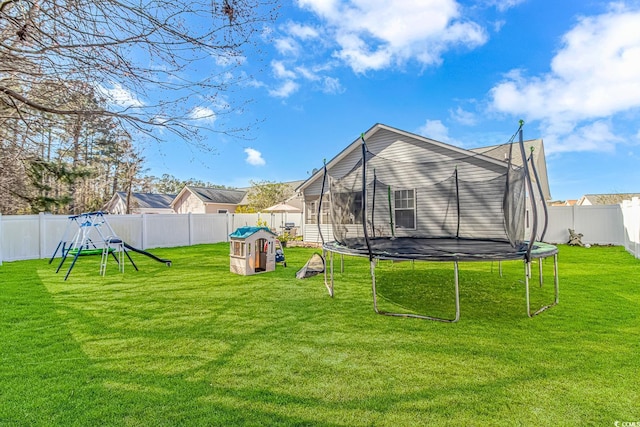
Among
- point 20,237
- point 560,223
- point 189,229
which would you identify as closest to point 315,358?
point 20,237

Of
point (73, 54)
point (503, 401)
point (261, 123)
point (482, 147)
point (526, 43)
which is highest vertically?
point (526, 43)

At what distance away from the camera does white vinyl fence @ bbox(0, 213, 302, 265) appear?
848cm

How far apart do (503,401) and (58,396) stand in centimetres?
279

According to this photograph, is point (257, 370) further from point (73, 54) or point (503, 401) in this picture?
point (73, 54)

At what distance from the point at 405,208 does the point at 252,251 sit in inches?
202

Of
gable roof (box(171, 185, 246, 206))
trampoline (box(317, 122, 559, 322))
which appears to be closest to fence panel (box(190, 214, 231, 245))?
trampoline (box(317, 122, 559, 322))

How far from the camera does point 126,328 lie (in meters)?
3.21

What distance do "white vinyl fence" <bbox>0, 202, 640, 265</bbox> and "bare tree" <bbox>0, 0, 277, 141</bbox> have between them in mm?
7043

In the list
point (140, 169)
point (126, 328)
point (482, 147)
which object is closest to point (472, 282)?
point (126, 328)

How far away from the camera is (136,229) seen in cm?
1109

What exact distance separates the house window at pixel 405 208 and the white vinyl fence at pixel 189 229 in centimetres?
270

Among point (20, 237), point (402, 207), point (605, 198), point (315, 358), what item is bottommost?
point (315, 358)

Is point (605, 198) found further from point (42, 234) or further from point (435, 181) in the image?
point (42, 234)

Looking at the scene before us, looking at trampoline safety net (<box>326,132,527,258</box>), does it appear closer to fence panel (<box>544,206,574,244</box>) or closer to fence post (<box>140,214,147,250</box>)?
fence panel (<box>544,206,574,244</box>)
